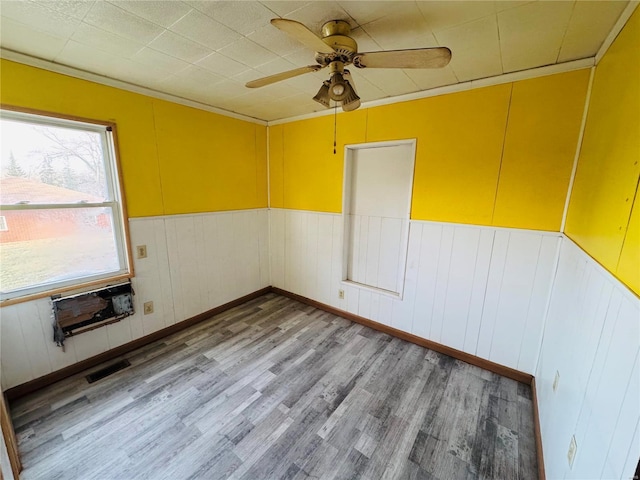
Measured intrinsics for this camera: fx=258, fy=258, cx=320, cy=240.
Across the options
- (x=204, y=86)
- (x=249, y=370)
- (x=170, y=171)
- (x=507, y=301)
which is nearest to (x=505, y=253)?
(x=507, y=301)

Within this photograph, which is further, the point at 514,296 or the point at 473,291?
the point at 473,291

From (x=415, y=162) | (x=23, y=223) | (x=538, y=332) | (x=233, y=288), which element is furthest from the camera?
(x=233, y=288)

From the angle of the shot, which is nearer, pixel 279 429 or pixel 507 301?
pixel 279 429

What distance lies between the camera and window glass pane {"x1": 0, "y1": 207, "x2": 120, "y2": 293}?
1.85 meters

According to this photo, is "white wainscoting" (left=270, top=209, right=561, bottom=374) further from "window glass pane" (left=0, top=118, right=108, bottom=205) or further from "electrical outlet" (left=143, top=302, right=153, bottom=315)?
"window glass pane" (left=0, top=118, right=108, bottom=205)

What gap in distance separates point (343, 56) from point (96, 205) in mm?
2313

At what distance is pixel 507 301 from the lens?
85.7 inches

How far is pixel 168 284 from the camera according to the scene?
275cm

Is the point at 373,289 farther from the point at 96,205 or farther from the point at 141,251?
the point at 96,205

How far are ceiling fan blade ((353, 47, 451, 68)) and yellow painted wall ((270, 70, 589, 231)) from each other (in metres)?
1.19

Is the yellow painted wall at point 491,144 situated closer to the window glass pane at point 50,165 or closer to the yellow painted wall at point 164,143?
the yellow painted wall at point 164,143

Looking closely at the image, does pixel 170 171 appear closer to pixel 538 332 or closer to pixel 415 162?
pixel 415 162

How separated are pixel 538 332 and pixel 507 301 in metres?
0.30

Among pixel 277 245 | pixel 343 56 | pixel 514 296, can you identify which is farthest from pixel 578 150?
pixel 277 245
